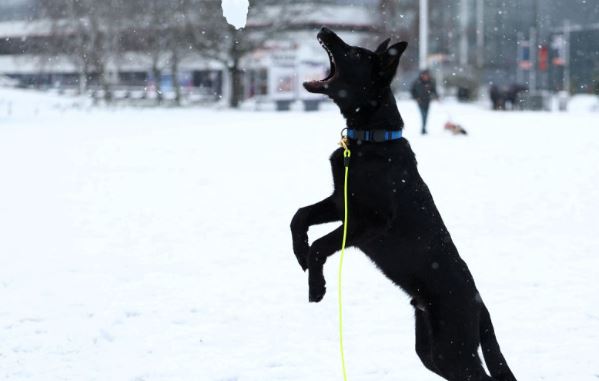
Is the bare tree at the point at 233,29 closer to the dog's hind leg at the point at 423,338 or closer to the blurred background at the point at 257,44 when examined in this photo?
the blurred background at the point at 257,44

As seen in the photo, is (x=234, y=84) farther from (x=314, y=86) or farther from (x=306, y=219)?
(x=314, y=86)

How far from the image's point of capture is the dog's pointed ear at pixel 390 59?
12.4 feet

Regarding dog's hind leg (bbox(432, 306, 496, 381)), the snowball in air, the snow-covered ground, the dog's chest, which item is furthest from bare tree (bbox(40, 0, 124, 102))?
dog's hind leg (bbox(432, 306, 496, 381))

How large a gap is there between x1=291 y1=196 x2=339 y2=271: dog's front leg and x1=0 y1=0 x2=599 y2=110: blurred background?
37.1 metres

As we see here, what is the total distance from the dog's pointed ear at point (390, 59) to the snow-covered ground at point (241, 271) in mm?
2245

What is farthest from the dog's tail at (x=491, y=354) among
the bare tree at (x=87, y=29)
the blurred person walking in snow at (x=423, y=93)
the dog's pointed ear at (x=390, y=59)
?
the bare tree at (x=87, y=29)

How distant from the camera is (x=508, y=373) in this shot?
385 centimetres

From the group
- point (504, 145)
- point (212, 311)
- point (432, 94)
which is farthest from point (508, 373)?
point (432, 94)

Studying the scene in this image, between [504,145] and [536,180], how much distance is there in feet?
23.2

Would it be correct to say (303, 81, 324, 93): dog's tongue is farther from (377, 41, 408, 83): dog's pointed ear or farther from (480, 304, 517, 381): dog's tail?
(480, 304, 517, 381): dog's tail

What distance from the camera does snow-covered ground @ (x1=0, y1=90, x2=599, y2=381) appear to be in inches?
221

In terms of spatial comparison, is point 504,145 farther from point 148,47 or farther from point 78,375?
point 148,47

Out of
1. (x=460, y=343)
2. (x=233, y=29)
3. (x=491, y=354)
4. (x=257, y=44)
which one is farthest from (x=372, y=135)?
(x=257, y=44)

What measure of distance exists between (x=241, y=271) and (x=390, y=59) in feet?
15.9
